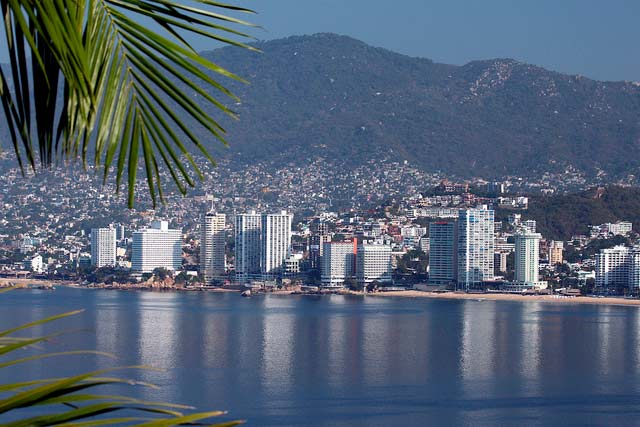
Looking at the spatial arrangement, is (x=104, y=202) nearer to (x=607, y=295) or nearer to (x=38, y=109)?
(x=607, y=295)

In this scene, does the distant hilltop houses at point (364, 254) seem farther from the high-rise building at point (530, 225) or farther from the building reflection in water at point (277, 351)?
the building reflection in water at point (277, 351)

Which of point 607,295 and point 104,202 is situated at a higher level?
point 104,202

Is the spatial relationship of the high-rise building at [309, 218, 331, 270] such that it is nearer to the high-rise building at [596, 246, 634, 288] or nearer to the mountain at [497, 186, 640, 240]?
the high-rise building at [596, 246, 634, 288]

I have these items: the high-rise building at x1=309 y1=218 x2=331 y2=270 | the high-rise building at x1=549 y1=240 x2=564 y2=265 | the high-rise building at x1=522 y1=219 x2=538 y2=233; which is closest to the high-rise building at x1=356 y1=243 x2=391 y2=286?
the high-rise building at x1=309 y1=218 x2=331 y2=270

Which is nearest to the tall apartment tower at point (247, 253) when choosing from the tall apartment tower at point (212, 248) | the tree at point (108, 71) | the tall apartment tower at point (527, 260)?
the tall apartment tower at point (212, 248)

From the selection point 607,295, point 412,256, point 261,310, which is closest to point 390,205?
point 412,256
